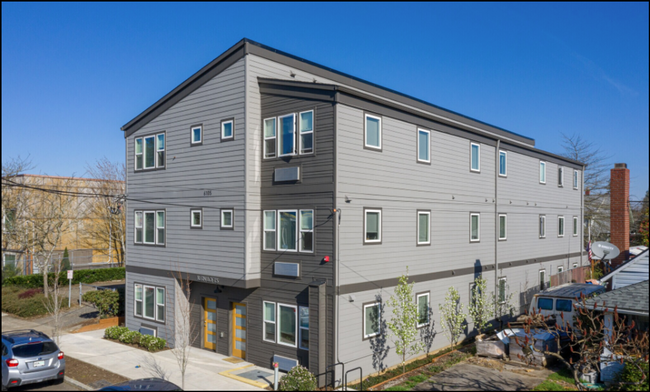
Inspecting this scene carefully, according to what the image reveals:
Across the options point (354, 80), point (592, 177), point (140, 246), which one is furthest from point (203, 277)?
point (592, 177)

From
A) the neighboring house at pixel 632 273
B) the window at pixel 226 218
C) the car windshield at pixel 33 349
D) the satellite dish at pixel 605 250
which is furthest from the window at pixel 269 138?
the satellite dish at pixel 605 250

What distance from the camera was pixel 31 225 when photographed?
34125 mm

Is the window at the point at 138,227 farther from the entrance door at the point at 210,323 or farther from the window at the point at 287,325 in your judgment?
the window at the point at 287,325

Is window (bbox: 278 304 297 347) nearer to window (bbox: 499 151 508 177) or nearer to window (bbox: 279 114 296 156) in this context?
window (bbox: 279 114 296 156)

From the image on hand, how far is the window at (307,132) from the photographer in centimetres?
1567

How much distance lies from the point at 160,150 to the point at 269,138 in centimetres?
663

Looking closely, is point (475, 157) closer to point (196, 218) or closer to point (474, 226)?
point (474, 226)

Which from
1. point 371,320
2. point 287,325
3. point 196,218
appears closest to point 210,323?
point 196,218

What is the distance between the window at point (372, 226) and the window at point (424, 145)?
11.6ft

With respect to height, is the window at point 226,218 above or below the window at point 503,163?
below

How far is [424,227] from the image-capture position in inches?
744

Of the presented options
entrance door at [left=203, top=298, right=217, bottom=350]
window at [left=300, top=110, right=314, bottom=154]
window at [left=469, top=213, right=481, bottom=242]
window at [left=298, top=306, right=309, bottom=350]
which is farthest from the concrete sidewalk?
window at [left=469, top=213, right=481, bottom=242]

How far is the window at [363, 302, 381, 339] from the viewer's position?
1595 cm

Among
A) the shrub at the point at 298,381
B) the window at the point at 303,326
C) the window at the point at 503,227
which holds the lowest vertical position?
the shrub at the point at 298,381
